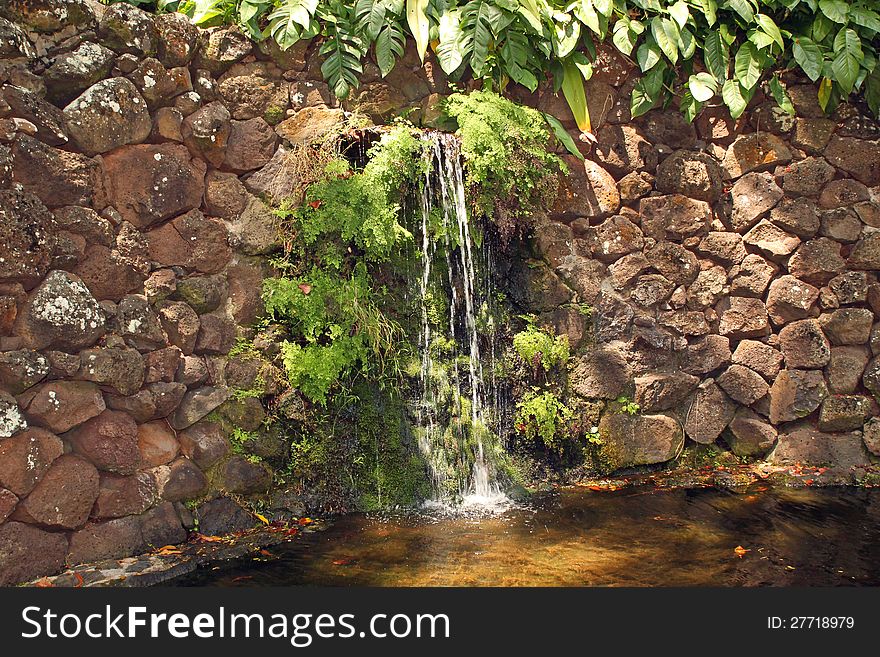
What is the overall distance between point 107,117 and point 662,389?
3.75 m

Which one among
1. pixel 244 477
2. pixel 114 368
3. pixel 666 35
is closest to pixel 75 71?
pixel 114 368

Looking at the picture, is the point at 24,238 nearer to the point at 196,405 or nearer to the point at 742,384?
the point at 196,405

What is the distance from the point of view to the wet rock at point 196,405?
161 inches

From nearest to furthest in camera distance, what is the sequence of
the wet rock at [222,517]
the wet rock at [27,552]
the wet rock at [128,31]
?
the wet rock at [27,552] < the wet rock at [128,31] < the wet rock at [222,517]

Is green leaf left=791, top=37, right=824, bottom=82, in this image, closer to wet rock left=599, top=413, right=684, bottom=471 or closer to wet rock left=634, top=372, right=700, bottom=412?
wet rock left=634, top=372, right=700, bottom=412

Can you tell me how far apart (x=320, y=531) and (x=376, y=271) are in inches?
62.1

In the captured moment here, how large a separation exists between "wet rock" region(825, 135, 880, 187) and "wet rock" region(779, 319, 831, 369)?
1.07 m

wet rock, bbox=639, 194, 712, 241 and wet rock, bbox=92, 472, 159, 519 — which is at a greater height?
wet rock, bbox=639, 194, 712, 241

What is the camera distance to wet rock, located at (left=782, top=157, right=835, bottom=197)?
5328 mm

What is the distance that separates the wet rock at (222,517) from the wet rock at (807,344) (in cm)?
377

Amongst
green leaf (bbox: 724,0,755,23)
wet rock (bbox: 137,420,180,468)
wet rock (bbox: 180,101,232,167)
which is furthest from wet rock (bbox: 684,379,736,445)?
wet rock (bbox: 180,101,232,167)

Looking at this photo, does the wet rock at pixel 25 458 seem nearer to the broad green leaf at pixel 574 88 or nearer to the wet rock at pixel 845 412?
the broad green leaf at pixel 574 88

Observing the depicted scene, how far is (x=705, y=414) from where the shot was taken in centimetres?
533

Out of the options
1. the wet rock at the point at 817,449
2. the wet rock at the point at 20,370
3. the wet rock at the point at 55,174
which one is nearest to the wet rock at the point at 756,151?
the wet rock at the point at 817,449
